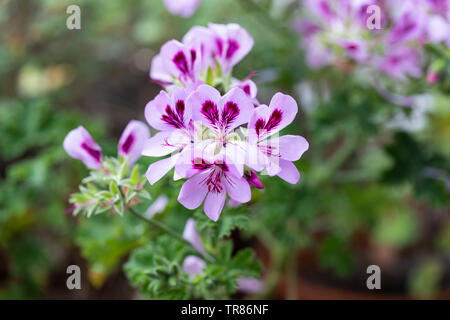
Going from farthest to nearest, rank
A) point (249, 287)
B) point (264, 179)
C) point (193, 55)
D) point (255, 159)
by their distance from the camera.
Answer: point (249, 287)
point (264, 179)
point (193, 55)
point (255, 159)

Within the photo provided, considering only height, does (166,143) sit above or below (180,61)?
below

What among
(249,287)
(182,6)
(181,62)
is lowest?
(249,287)

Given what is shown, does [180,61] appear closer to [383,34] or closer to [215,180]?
[215,180]

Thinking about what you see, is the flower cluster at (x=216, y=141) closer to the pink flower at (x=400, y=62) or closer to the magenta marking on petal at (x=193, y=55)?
the magenta marking on petal at (x=193, y=55)

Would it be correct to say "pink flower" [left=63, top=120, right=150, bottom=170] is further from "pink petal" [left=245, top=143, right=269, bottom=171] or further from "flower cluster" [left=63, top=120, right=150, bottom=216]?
"pink petal" [left=245, top=143, right=269, bottom=171]

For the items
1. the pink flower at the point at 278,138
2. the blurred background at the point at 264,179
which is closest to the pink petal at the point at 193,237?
the blurred background at the point at 264,179

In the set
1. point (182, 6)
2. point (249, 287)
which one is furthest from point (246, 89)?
point (249, 287)

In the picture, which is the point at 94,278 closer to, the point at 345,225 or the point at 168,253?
the point at 168,253
